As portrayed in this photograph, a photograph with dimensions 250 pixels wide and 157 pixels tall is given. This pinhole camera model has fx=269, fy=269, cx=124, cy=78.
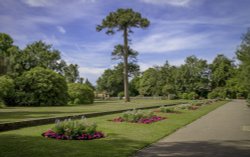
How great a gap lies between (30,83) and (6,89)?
139 inches

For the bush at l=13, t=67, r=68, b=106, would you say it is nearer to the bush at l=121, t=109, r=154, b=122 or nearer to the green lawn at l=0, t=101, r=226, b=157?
the bush at l=121, t=109, r=154, b=122

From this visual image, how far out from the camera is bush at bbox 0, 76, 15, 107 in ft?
88.4

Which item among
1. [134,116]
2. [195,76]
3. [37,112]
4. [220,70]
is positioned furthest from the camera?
[220,70]

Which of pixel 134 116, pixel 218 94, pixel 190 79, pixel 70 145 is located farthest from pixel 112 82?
pixel 70 145

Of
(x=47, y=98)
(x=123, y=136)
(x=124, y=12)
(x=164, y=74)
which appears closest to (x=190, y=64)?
(x=164, y=74)

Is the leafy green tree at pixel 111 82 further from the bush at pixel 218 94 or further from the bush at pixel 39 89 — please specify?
the bush at pixel 39 89

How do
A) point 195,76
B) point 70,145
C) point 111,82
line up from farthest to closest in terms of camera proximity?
point 111,82
point 195,76
point 70,145

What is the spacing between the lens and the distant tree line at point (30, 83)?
28.8m

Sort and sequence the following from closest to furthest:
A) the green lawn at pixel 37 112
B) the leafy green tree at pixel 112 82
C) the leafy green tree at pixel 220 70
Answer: the green lawn at pixel 37 112, the leafy green tree at pixel 220 70, the leafy green tree at pixel 112 82

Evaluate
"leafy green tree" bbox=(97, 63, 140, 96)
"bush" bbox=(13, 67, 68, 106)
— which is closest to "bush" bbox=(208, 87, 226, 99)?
"leafy green tree" bbox=(97, 63, 140, 96)

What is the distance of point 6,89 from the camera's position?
27.5 meters

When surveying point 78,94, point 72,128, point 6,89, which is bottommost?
point 72,128

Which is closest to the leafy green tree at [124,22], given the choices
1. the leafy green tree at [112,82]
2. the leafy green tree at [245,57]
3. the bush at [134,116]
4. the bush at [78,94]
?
the bush at [78,94]

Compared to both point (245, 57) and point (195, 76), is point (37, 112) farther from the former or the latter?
point (195, 76)
